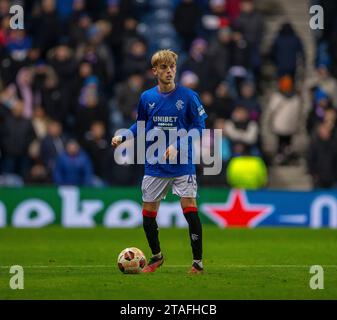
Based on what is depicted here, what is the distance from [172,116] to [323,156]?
10.8 m

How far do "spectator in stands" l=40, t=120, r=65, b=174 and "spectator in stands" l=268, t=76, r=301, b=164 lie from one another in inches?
178

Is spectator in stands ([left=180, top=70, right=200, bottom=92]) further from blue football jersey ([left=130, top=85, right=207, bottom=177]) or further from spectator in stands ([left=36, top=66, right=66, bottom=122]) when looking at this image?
blue football jersey ([left=130, top=85, right=207, bottom=177])

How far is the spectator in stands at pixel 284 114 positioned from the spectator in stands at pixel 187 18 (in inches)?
103

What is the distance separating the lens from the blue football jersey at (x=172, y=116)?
40.5ft

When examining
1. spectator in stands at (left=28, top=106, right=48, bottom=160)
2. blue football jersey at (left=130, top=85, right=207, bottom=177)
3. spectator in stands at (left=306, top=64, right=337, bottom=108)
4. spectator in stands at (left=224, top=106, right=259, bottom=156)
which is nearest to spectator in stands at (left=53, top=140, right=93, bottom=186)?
spectator in stands at (left=28, top=106, right=48, bottom=160)

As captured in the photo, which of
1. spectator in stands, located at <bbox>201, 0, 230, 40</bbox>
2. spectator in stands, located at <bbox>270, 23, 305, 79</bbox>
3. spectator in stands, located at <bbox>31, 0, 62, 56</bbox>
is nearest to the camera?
spectator in stands, located at <bbox>270, 23, 305, 79</bbox>

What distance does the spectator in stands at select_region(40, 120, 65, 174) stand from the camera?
75.7ft

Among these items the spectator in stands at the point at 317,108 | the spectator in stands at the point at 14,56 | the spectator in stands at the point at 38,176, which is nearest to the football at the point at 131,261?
the spectator in stands at the point at 38,176

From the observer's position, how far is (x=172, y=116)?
12.4 metres

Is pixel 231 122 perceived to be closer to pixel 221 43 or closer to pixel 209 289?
pixel 221 43

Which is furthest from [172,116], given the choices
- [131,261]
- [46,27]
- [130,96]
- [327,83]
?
[46,27]

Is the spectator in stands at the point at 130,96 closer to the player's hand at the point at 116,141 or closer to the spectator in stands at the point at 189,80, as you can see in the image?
the spectator in stands at the point at 189,80

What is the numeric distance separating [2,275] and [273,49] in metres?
13.2

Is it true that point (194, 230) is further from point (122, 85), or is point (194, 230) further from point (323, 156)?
point (122, 85)
